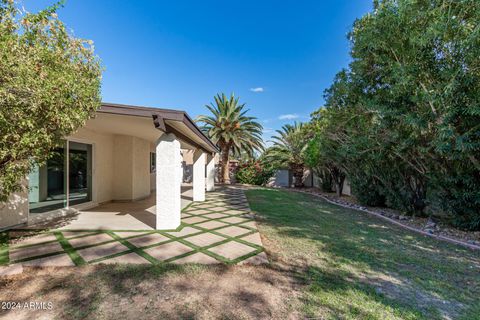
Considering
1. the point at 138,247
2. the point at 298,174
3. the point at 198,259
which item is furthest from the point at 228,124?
the point at 198,259

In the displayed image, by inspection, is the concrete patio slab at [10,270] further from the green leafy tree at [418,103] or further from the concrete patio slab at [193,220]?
the green leafy tree at [418,103]

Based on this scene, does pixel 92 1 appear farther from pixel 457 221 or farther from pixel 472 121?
pixel 457 221

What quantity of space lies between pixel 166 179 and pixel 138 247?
64.4 inches

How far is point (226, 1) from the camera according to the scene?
10.6 metres

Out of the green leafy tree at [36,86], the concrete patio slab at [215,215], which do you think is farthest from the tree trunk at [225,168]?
the green leafy tree at [36,86]

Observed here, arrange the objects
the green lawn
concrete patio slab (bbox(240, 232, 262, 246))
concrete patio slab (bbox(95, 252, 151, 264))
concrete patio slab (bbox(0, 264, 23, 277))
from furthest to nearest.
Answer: concrete patio slab (bbox(240, 232, 262, 246)) → concrete patio slab (bbox(95, 252, 151, 264)) → concrete patio slab (bbox(0, 264, 23, 277)) → the green lawn

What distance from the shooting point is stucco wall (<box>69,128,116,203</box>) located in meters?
7.79

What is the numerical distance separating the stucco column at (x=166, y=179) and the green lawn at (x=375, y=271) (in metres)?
2.45

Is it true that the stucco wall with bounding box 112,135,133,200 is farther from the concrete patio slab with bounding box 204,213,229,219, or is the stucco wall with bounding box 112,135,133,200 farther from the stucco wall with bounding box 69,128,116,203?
the concrete patio slab with bounding box 204,213,229,219

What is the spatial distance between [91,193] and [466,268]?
1051 centimetres

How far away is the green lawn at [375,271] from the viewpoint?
8.32 feet

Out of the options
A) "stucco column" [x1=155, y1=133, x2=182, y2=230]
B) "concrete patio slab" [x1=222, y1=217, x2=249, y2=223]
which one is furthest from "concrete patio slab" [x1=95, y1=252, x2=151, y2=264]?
"concrete patio slab" [x1=222, y1=217, x2=249, y2=223]

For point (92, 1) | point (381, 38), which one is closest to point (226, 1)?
point (92, 1)

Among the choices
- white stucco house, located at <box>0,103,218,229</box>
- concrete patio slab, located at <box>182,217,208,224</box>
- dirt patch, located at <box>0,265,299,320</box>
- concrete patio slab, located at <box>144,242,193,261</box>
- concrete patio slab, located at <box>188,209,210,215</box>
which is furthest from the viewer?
concrete patio slab, located at <box>188,209,210,215</box>
